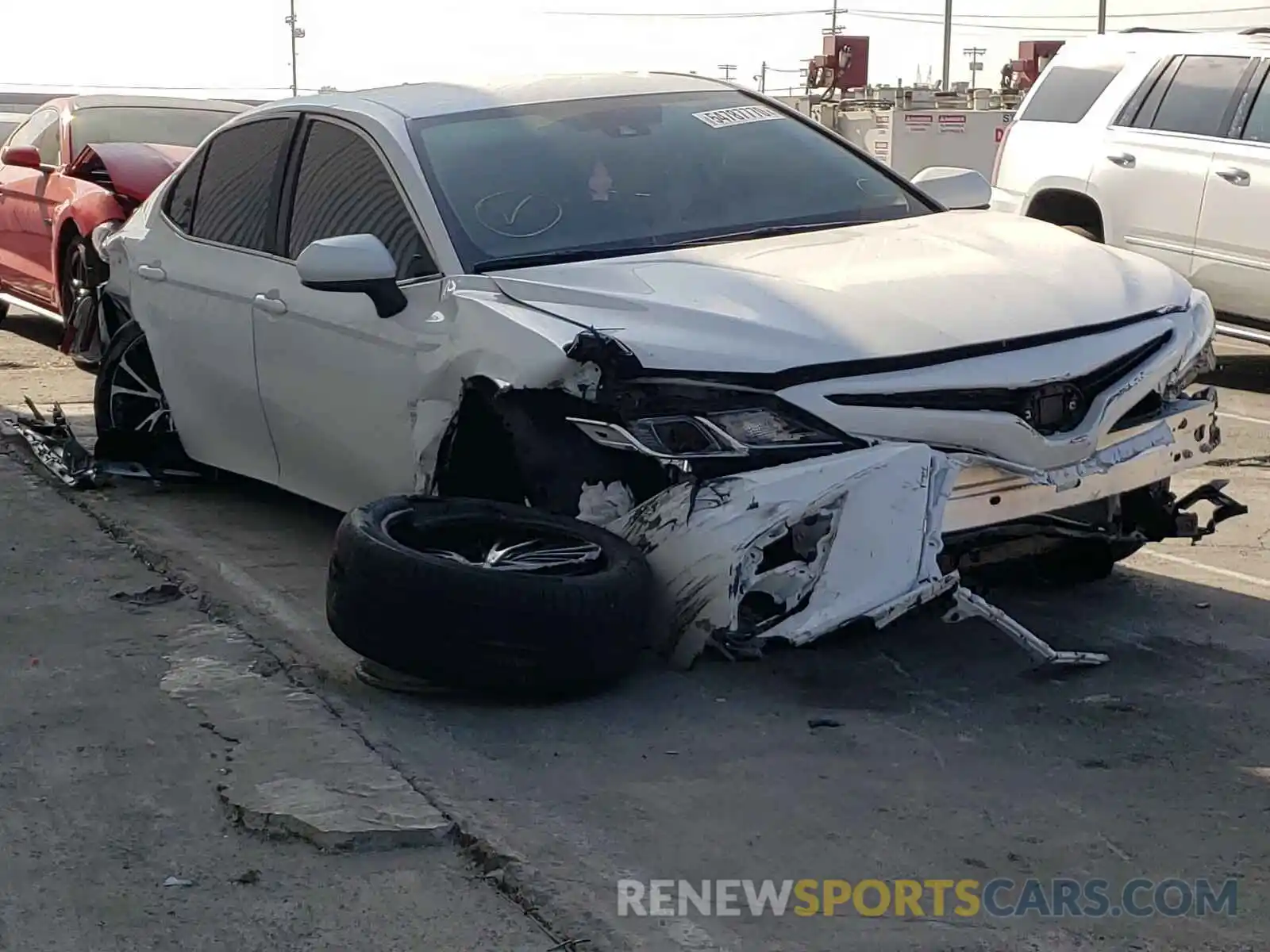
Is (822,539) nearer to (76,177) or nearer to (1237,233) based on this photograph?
(1237,233)

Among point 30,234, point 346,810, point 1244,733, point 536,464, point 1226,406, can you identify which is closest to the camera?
point 346,810

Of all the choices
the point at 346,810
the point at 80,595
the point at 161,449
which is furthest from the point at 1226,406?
the point at 346,810

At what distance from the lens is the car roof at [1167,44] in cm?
1017

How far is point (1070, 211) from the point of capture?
35.8 feet

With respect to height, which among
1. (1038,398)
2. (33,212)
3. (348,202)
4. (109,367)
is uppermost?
(348,202)

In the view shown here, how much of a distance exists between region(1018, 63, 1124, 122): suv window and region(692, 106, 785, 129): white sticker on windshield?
520 centimetres

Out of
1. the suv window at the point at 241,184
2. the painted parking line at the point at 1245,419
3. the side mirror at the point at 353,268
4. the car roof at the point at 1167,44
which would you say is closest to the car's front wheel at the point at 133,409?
the suv window at the point at 241,184

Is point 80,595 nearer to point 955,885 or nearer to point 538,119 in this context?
point 538,119

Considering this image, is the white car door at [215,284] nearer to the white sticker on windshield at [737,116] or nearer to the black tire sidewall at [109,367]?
the black tire sidewall at [109,367]

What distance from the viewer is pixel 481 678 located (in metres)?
4.42

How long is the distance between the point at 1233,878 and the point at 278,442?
357 cm

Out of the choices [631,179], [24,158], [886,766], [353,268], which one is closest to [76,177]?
[24,158]

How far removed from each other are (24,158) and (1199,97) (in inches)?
273

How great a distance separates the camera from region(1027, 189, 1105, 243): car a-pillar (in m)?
10.7
